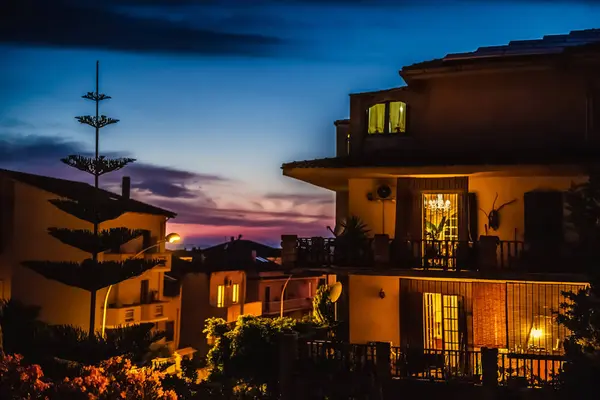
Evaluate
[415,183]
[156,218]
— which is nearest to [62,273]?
[415,183]

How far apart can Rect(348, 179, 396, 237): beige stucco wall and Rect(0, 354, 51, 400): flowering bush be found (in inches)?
356

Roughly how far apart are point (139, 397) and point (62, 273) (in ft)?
13.5

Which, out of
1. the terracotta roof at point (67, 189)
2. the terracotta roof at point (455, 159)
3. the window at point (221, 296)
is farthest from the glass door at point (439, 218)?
the window at point (221, 296)

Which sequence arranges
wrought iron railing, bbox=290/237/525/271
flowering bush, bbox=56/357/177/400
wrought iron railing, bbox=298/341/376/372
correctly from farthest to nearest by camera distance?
1. wrought iron railing, bbox=290/237/525/271
2. wrought iron railing, bbox=298/341/376/372
3. flowering bush, bbox=56/357/177/400

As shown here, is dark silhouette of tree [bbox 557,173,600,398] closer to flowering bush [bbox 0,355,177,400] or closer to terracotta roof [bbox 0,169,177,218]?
flowering bush [bbox 0,355,177,400]

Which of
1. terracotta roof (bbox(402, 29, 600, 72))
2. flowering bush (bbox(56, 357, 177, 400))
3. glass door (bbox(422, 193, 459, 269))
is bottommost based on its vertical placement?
flowering bush (bbox(56, 357, 177, 400))

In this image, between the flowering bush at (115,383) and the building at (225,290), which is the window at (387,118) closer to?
the flowering bush at (115,383)

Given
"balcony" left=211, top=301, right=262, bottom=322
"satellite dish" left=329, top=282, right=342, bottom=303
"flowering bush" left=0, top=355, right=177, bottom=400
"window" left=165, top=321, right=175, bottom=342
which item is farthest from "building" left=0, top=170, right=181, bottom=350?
"flowering bush" left=0, top=355, right=177, bottom=400

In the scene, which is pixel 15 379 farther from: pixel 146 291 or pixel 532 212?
pixel 146 291

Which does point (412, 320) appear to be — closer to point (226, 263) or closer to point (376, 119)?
point (376, 119)

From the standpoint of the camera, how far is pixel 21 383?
1230cm

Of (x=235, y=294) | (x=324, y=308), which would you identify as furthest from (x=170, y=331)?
(x=324, y=308)

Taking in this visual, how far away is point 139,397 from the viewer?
13.3 meters

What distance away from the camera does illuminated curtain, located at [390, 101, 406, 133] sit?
58.9ft
